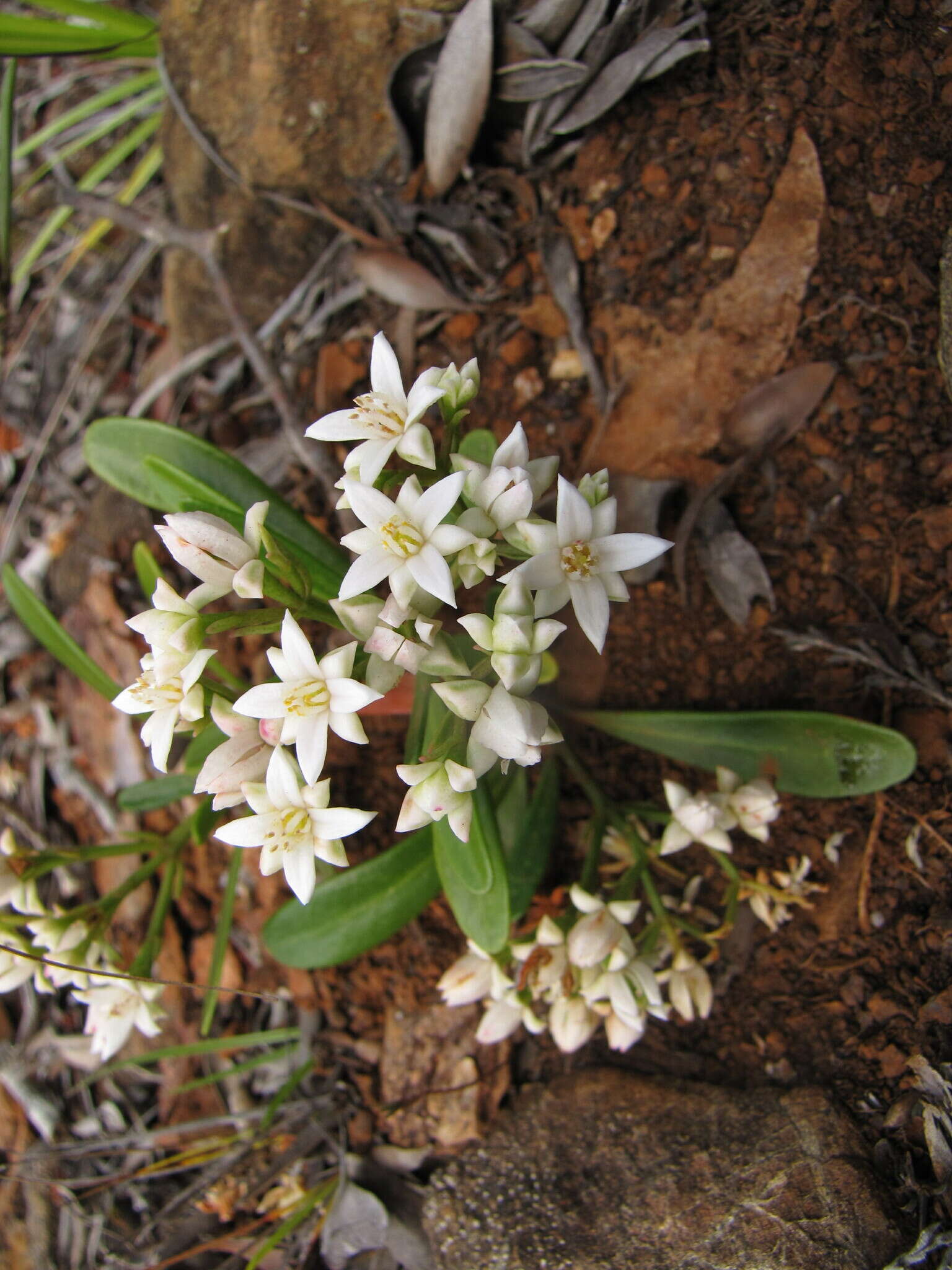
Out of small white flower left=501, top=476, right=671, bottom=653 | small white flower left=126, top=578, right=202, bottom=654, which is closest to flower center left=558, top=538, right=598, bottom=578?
small white flower left=501, top=476, right=671, bottom=653

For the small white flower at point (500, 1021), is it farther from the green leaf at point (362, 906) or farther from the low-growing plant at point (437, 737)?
the green leaf at point (362, 906)

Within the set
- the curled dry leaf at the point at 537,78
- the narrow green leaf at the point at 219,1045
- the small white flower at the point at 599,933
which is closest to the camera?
the small white flower at the point at 599,933

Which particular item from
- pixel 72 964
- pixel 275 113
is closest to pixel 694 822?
pixel 72 964

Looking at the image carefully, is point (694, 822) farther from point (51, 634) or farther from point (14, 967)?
→ point (51, 634)

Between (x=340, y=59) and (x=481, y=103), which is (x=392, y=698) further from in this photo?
(x=340, y=59)

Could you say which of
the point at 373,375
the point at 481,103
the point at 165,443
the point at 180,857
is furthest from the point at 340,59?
the point at 180,857

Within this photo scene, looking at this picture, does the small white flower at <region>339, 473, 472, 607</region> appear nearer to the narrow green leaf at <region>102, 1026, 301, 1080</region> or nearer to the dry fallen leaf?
the dry fallen leaf

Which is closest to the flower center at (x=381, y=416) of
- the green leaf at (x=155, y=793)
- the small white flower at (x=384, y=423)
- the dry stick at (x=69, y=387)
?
the small white flower at (x=384, y=423)
